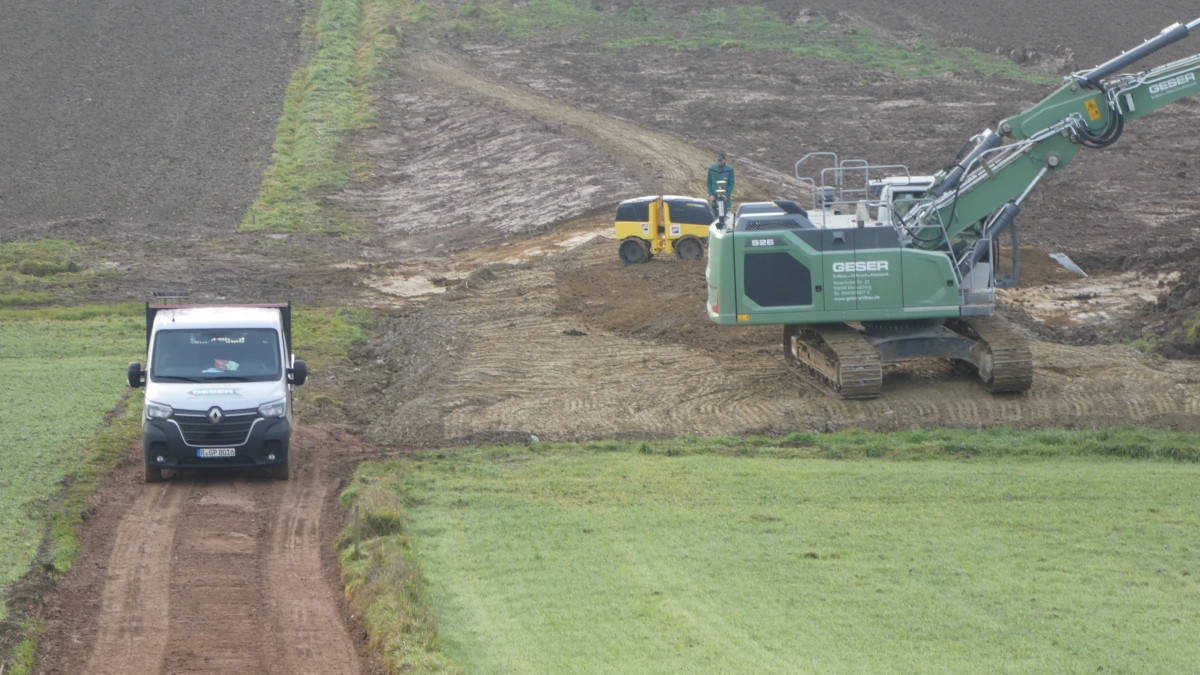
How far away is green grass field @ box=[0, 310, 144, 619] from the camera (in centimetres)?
1683

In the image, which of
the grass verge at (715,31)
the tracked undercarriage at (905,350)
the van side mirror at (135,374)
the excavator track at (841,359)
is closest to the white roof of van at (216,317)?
the van side mirror at (135,374)

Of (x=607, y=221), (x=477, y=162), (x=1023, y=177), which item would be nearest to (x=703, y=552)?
(x=1023, y=177)

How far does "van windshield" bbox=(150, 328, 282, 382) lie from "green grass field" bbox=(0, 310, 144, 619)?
210 centimetres

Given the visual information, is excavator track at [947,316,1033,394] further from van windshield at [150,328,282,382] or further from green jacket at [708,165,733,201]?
van windshield at [150,328,282,382]

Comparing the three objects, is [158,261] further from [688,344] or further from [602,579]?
[602,579]

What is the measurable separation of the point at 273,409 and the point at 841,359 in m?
10.1

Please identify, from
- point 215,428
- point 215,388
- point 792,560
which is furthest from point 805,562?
point 215,388

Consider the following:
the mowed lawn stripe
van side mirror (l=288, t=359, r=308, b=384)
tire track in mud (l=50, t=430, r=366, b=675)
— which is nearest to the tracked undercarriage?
the mowed lawn stripe

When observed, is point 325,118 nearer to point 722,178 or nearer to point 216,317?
point 722,178

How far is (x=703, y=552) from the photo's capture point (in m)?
15.4

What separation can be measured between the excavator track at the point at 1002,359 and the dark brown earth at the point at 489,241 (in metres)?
0.42

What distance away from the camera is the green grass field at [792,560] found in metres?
12.3

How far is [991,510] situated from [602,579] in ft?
19.2

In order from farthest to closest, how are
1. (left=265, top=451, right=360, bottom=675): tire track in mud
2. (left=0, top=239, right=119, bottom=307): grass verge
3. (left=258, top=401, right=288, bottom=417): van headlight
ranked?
(left=0, top=239, right=119, bottom=307): grass verge < (left=258, top=401, right=288, bottom=417): van headlight < (left=265, top=451, right=360, bottom=675): tire track in mud
